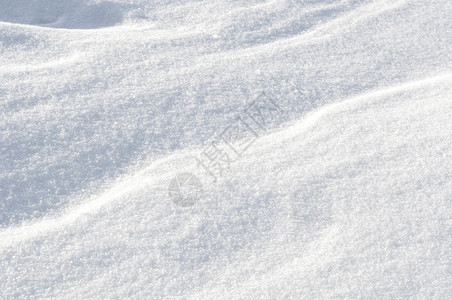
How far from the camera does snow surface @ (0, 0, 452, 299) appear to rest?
3.21ft

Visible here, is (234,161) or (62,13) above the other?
(62,13)

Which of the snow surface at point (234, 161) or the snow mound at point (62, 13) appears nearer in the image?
the snow surface at point (234, 161)

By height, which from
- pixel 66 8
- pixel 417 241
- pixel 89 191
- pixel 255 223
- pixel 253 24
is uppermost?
pixel 66 8

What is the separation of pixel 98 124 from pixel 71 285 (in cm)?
41

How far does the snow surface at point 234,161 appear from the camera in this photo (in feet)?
3.21

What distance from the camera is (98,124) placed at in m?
1.21

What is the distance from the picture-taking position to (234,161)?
3.86 ft

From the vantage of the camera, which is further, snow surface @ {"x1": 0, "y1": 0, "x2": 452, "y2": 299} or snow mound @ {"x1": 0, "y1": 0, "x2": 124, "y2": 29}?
snow mound @ {"x1": 0, "y1": 0, "x2": 124, "y2": 29}

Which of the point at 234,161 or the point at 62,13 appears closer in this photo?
the point at 234,161

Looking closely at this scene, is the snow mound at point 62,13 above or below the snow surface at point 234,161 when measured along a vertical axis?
above

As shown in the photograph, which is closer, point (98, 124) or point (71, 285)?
point (71, 285)

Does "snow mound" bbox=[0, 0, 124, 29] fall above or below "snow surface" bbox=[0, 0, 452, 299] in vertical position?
above

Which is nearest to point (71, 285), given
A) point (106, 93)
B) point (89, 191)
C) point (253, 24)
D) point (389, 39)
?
point (89, 191)

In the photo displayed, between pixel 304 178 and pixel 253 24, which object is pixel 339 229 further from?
pixel 253 24
